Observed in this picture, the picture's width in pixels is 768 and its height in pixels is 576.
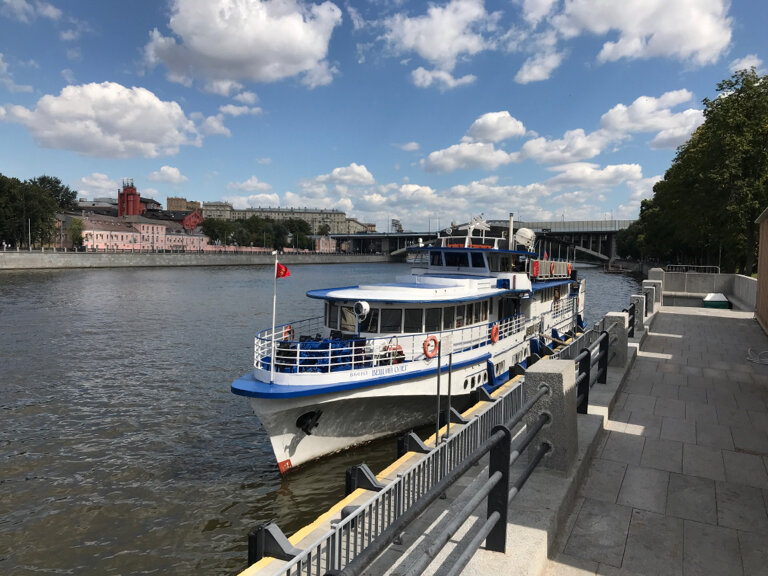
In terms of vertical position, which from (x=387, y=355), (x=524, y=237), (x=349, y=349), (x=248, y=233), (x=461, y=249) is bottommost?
(x=387, y=355)

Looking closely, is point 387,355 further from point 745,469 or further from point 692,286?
point 692,286

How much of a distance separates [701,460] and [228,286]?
219ft

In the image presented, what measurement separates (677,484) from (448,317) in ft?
33.0

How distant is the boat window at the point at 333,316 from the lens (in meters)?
16.8

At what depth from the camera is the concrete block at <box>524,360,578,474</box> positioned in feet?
20.1

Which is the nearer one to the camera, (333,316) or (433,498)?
(433,498)

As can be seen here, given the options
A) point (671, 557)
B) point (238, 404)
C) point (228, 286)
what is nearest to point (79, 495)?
point (238, 404)

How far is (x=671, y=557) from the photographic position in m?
5.39

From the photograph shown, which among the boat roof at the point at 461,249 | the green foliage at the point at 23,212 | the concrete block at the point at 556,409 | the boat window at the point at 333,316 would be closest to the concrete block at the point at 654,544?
the concrete block at the point at 556,409

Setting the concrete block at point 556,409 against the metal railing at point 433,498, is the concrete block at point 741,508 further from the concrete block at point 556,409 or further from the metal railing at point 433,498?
the metal railing at point 433,498

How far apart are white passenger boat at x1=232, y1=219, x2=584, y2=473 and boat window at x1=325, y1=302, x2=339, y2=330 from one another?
0.15ft

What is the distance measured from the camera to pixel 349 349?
546 inches

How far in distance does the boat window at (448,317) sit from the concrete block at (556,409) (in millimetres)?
10144

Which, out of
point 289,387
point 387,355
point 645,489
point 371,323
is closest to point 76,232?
point 371,323
